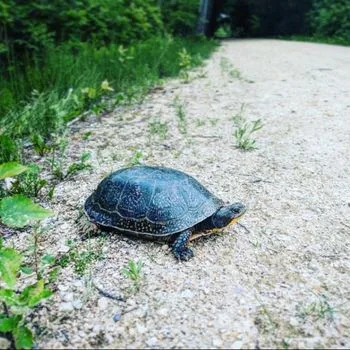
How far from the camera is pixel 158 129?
4.62 m

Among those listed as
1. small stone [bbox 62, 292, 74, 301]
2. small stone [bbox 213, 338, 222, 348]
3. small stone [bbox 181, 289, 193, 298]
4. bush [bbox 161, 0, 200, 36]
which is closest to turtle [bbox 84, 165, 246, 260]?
small stone [bbox 181, 289, 193, 298]

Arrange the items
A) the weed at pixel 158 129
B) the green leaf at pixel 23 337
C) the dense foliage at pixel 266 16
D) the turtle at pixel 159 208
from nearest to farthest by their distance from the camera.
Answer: the green leaf at pixel 23 337 < the turtle at pixel 159 208 < the weed at pixel 158 129 < the dense foliage at pixel 266 16

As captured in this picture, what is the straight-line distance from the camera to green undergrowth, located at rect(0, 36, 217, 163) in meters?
4.23

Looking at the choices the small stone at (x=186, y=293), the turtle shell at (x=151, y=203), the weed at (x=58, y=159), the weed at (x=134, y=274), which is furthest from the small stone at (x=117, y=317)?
the weed at (x=58, y=159)

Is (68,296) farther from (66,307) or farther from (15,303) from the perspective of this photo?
(15,303)

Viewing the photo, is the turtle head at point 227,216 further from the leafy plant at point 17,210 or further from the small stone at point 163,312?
the leafy plant at point 17,210

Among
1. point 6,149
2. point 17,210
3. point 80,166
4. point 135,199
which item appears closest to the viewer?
point 17,210

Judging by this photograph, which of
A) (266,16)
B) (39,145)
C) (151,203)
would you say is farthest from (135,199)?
(266,16)

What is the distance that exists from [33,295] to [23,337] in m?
0.19

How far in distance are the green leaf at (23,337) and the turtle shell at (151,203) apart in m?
0.88

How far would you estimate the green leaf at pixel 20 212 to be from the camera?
6.59 feet

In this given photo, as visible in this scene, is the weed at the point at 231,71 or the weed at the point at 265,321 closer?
the weed at the point at 265,321

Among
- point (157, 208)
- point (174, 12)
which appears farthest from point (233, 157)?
point (174, 12)

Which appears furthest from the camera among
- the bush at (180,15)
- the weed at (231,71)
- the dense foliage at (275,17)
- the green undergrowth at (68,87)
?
the dense foliage at (275,17)
